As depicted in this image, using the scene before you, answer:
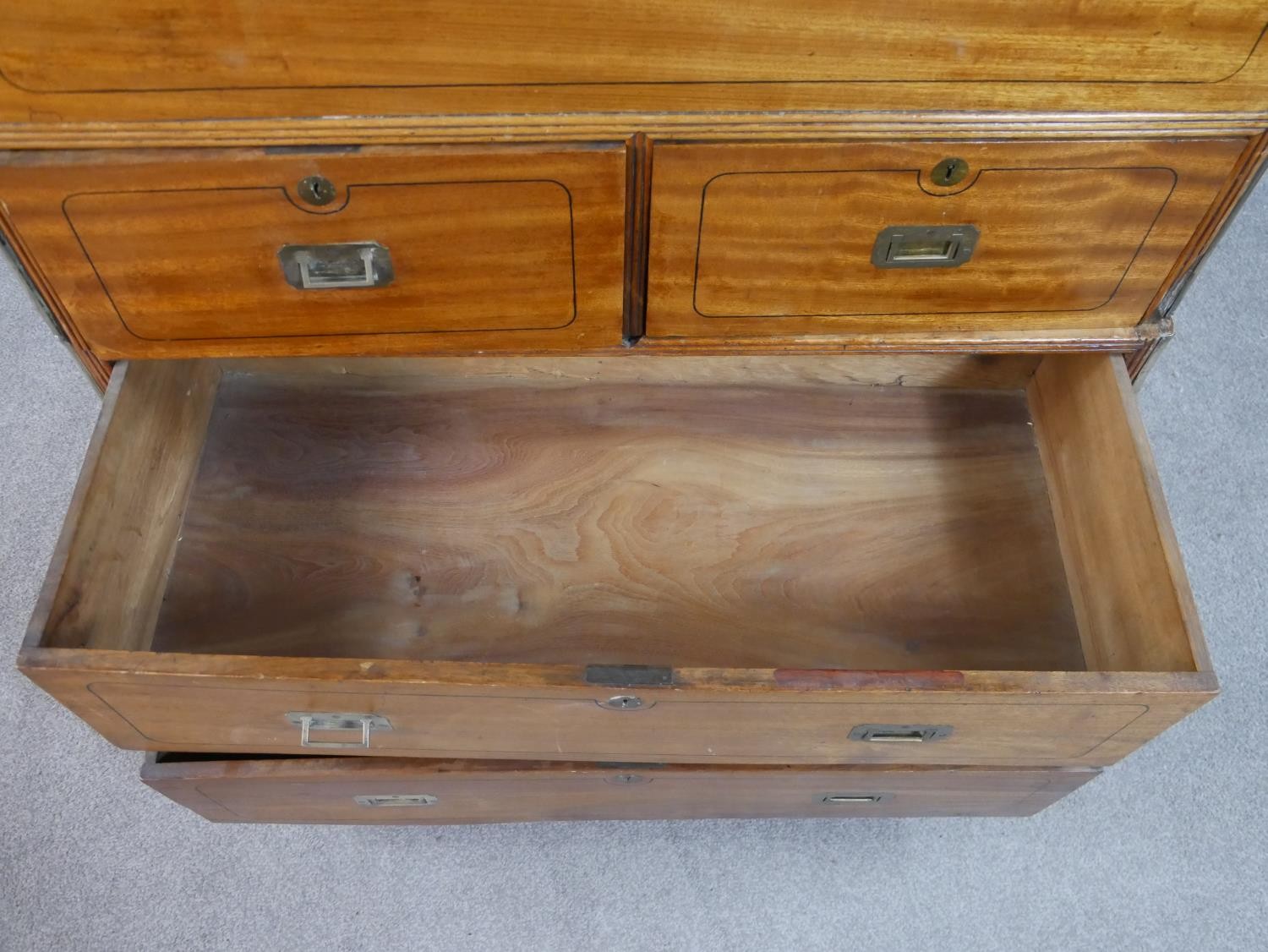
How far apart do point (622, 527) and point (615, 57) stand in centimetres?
52

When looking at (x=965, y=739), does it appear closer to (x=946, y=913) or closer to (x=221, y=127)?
(x=946, y=913)

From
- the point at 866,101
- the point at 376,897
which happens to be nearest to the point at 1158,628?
the point at 866,101

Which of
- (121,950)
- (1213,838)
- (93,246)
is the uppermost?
(93,246)

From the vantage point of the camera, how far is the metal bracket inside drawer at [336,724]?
87cm

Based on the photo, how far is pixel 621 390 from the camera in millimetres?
1204

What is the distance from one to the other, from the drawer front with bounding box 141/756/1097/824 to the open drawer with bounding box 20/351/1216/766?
0.05m

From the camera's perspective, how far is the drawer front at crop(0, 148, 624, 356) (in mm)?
782

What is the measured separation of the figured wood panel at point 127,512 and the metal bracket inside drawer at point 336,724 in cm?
20

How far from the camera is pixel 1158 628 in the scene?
91 cm

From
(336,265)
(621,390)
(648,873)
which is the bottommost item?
(648,873)

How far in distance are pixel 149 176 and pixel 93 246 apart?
88mm

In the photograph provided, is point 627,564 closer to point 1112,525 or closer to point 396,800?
point 396,800

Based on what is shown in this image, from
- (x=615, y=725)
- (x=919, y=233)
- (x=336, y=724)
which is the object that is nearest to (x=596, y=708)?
(x=615, y=725)

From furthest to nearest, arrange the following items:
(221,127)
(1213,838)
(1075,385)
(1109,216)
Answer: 1. (1213,838)
2. (1075,385)
3. (1109,216)
4. (221,127)
